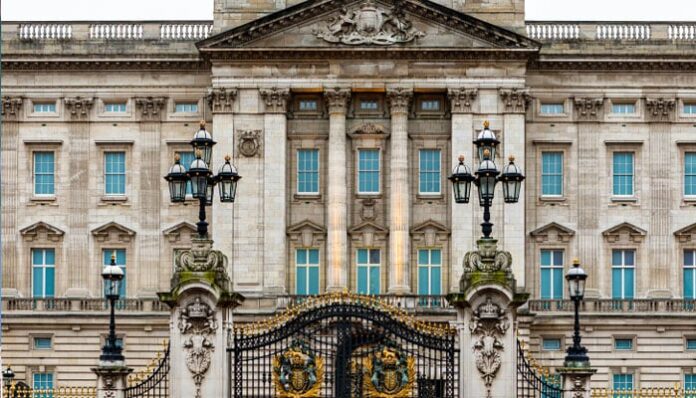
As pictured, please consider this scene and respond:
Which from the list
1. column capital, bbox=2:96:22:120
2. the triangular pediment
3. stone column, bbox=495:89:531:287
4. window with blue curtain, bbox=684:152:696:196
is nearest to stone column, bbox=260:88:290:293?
the triangular pediment

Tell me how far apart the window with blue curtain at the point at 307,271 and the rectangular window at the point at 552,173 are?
10.5 metres

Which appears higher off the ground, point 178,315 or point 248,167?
point 248,167

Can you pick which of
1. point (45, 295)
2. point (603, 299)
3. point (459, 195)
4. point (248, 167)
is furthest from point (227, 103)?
point (459, 195)

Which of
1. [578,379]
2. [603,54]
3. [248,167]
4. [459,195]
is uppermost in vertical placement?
[603,54]

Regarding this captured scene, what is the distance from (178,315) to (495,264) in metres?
8.28

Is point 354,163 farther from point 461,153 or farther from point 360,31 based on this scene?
point 360,31

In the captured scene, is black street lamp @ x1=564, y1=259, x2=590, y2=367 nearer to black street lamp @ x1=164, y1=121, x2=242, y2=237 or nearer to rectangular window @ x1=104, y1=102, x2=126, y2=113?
black street lamp @ x1=164, y1=121, x2=242, y2=237

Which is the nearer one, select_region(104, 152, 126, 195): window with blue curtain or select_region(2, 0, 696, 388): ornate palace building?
select_region(2, 0, 696, 388): ornate palace building

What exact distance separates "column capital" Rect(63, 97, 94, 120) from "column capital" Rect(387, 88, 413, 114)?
43.9 ft

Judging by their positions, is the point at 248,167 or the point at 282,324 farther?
the point at 248,167

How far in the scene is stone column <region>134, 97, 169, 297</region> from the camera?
85938mm

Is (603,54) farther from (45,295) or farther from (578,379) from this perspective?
(578,379)

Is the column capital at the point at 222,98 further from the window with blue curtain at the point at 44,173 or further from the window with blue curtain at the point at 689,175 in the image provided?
the window with blue curtain at the point at 689,175

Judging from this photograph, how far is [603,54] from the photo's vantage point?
8556 centimetres
